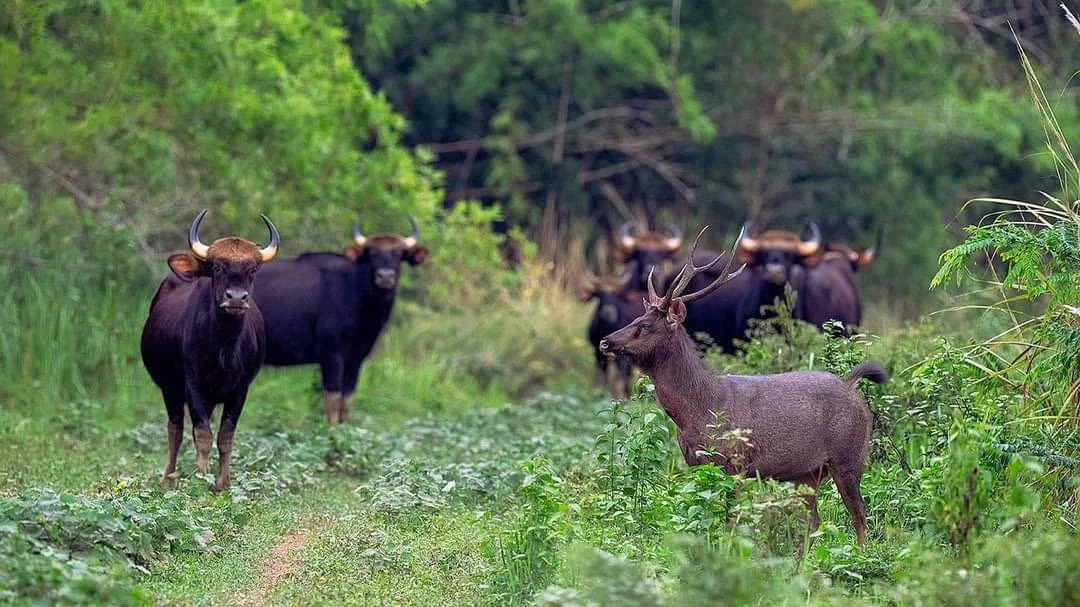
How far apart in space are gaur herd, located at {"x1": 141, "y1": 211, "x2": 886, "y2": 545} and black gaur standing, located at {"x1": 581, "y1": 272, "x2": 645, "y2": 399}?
2 cm

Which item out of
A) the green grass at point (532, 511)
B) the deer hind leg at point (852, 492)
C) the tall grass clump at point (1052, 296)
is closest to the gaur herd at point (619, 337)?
the deer hind leg at point (852, 492)

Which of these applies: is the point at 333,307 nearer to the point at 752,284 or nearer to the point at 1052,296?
the point at 752,284

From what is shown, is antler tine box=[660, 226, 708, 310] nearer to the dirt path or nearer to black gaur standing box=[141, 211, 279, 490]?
the dirt path

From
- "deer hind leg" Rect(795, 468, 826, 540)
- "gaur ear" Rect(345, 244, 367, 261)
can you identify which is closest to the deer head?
"deer hind leg" Rect(795, 468, 826, 540)

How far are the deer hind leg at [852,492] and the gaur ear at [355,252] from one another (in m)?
7.44

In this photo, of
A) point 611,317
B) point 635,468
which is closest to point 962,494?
point 635,468

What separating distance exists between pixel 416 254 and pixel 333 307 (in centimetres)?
121

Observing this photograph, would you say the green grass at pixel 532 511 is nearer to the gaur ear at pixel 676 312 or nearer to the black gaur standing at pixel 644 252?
the gaur ear at pixel 676 312

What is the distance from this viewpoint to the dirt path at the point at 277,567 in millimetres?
7273

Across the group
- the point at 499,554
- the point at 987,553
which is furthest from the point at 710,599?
the point at 499,554

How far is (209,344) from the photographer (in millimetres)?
10641

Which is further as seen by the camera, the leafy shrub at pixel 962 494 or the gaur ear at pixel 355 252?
the gaur ear at pixel 355 252

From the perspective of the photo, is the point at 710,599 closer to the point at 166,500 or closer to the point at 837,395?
the point at 837,395

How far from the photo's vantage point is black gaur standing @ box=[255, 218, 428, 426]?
14.5m
